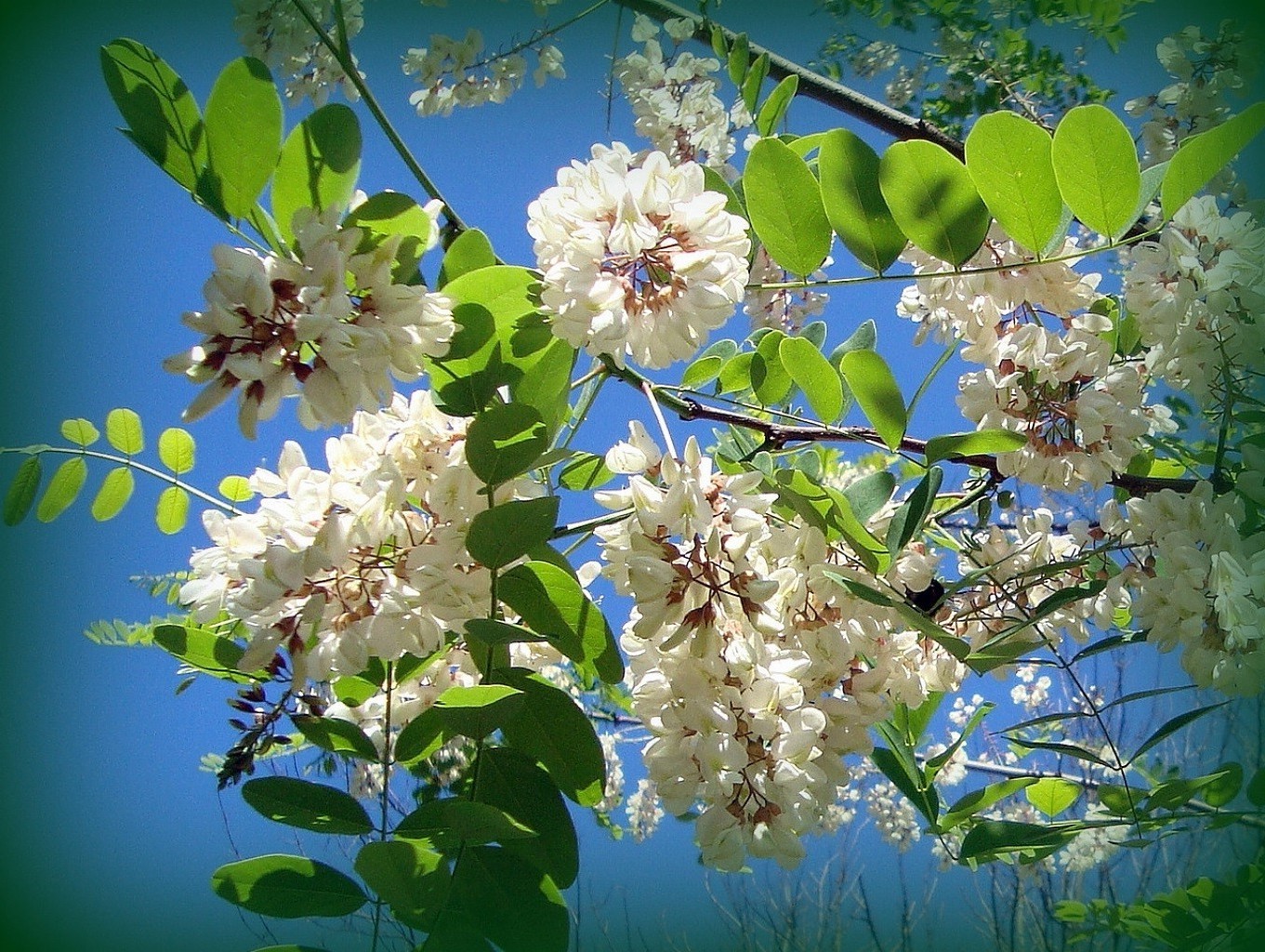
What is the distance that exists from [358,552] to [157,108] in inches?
10.2

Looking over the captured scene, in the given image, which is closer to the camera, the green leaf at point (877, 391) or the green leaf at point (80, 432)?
the green leaf at point (877, 391)

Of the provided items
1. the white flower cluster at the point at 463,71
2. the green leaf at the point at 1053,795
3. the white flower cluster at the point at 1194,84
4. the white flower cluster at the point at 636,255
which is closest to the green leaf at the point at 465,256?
the white flower cluster at the point at 636,255

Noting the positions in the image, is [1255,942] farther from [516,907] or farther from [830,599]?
[516,907]

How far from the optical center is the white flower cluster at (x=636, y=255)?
1.56 ft

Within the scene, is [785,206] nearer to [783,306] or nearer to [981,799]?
[981,799]

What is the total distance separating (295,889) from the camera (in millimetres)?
512

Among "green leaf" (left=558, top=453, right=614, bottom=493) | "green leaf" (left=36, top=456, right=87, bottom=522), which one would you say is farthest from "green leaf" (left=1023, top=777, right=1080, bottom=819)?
"green leaf" (left=36, top=456, right=87, bottom=522)

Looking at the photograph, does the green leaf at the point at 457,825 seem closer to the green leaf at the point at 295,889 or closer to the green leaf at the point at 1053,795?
the green leaf at the point at 295,889

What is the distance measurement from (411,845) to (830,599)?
0.90ft

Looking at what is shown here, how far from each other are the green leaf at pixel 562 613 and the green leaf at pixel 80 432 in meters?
0.55

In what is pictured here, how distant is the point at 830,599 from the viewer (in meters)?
0.55

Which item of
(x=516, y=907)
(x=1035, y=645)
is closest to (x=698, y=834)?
(x=516, y=907)

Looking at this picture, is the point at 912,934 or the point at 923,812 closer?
the point at 923,812

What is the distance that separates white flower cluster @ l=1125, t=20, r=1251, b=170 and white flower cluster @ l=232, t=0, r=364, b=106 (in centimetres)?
112
